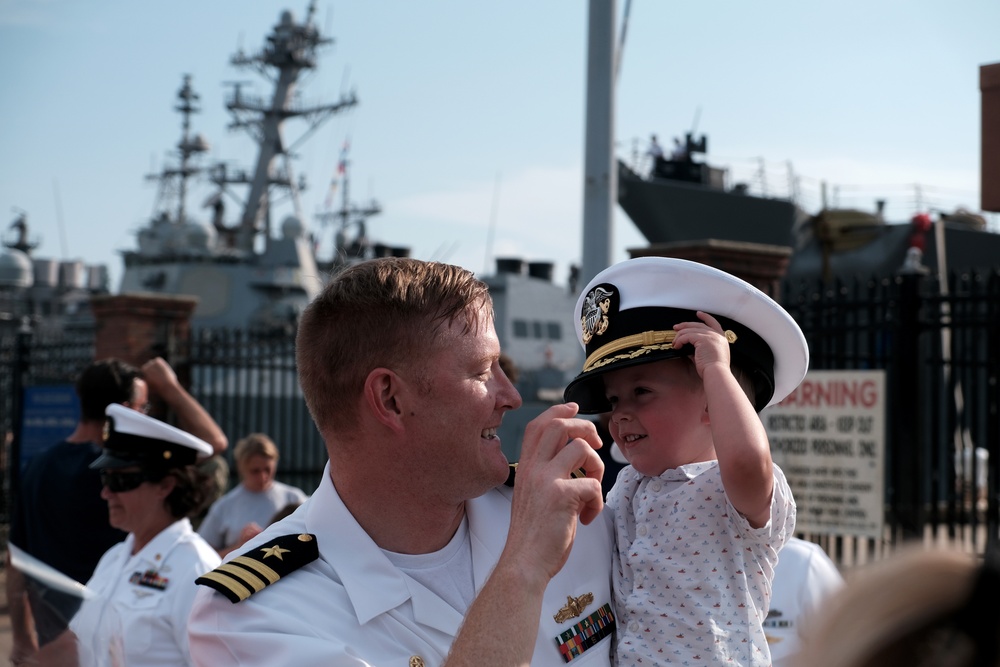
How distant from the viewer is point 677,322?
7.60 ft

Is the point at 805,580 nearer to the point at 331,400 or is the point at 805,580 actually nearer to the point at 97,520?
the point at 331,400

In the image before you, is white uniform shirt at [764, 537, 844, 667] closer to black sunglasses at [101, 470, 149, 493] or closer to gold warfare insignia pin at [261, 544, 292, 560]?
gold warfare insignia pin at [261, 544, 292, 560]

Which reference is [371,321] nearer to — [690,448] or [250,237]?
[690,448]

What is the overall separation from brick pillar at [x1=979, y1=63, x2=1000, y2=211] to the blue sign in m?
10.7

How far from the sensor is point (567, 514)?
1909mm

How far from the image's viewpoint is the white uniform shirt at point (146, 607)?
343 centimetres

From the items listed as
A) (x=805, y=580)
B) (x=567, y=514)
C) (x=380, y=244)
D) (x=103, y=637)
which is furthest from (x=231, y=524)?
(x=380, y=244)

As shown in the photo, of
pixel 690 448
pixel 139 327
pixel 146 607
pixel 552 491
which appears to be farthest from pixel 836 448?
pixel 139 327

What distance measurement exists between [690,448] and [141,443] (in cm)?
258

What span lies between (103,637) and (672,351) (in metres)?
2.28

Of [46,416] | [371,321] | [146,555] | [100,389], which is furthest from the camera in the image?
[46,416]

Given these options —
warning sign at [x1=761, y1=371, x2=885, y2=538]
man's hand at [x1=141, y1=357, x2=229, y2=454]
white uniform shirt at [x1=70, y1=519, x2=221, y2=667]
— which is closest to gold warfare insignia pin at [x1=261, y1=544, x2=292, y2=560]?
white uniform shirt at [x1=70, y1=519, x2=221, y2=667]

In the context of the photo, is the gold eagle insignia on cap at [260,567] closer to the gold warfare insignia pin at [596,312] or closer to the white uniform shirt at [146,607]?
Result: the gold warfare insignia pin at [596,312]

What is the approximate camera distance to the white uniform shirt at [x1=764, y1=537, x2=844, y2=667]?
11.4ft
